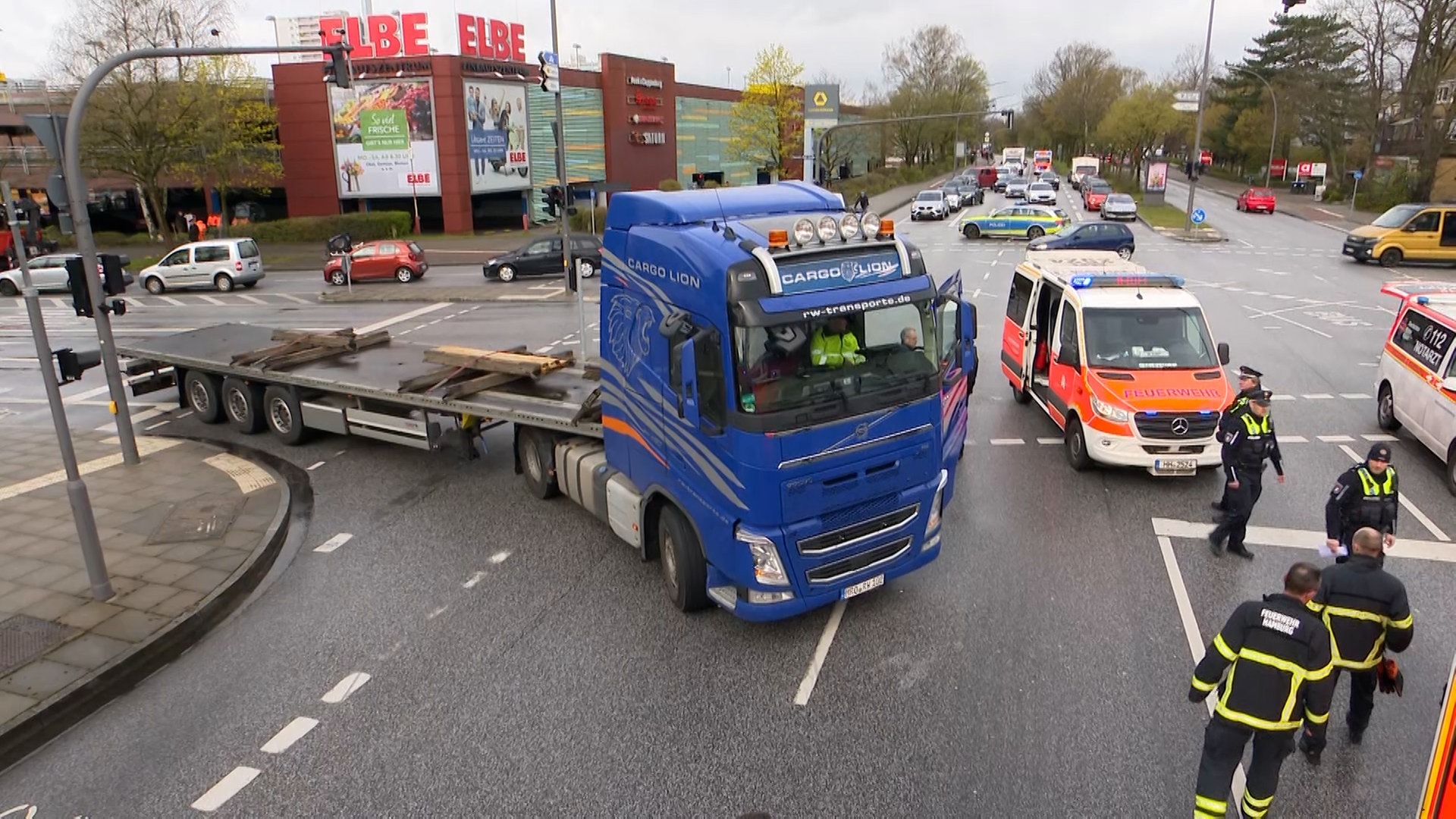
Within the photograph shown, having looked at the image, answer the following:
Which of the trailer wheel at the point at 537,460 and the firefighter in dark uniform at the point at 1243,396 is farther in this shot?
the trailer wheel at the point at 537,460

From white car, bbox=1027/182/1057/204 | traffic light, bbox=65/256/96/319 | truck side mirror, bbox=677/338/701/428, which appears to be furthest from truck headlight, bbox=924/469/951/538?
white car, bbox=1027/182/1057/204

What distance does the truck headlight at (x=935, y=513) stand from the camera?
7402mm

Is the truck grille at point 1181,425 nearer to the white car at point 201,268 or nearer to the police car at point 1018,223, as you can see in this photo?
the police car at point 1018,223

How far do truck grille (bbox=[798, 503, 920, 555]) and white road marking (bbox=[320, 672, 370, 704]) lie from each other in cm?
352

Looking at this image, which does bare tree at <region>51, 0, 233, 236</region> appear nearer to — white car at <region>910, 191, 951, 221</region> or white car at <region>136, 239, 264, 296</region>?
white car at <region>136, 239, 264, 296</region>

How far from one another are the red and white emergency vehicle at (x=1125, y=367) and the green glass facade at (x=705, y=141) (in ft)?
164

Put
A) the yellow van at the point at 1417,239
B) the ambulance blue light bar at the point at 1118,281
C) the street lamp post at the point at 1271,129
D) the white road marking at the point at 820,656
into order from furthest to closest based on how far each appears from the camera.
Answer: the street lamp post at the point at 1271,129, the yellow van at the point at 1417,239, the ambulance blue light bar at the point at 1118,281, the white road marking at the point at 820,656

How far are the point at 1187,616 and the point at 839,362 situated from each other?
12.3 ft

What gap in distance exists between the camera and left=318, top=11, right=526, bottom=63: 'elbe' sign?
43938mm

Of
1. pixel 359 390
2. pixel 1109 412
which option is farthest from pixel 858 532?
pixel 359 390

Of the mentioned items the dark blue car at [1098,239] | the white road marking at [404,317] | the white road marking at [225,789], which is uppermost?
the dark blue car at [1098,239]

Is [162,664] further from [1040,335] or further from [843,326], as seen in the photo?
[1040,335]

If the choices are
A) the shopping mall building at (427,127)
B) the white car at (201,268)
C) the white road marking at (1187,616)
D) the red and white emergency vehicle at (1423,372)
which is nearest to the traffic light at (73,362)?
the white road marking at (1187,616)

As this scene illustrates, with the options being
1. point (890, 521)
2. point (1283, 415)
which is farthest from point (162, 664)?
point (1283, 415)
